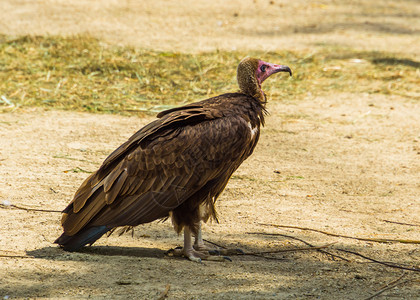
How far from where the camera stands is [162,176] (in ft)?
13.4

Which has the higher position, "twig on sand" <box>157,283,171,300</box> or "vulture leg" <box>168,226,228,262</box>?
"twig on sand" <box>157,283,171,300</box>

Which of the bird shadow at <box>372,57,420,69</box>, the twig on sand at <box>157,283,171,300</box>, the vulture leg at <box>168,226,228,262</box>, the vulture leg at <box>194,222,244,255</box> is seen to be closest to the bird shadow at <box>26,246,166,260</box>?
the vulture leg at <box>168,226,228,262</box>

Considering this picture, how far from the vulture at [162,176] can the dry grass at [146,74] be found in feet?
11.0

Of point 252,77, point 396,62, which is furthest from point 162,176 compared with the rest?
point 396,62

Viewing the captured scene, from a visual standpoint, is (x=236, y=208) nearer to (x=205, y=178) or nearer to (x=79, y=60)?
(x=205, y=178)

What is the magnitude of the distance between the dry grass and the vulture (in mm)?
3358

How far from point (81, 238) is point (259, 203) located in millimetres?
1734

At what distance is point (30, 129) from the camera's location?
22.0ft

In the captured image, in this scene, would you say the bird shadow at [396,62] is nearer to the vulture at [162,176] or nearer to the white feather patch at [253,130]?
the white feather patch at [253,130]

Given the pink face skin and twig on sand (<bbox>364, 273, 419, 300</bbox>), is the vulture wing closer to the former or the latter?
the pink face skin

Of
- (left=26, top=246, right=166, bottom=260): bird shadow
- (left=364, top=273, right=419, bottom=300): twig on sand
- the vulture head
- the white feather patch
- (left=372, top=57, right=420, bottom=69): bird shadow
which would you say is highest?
the vulture head

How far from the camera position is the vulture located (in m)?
4.03

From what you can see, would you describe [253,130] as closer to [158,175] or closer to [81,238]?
[158,175]

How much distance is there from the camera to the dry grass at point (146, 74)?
25.4 feet
